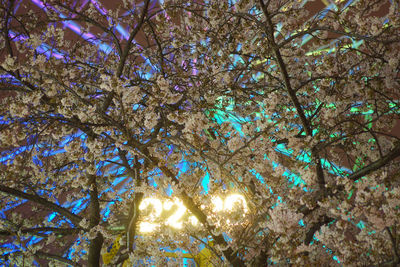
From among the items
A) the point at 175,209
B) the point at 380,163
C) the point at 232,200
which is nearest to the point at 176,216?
the point at 175,209

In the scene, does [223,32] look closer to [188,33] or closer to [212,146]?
[188,33]

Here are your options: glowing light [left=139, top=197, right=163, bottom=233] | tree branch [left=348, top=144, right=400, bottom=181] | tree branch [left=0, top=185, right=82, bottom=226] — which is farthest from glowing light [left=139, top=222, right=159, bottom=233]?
tree branch [left=348, top=144, right=400, bottom=181]

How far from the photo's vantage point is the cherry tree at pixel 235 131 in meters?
2.77

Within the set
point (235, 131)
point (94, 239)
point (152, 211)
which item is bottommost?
point (94, 239)

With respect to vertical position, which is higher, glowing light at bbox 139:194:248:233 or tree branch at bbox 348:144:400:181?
glowing light at bbox 139:194:248:233

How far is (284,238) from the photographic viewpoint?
2551mm

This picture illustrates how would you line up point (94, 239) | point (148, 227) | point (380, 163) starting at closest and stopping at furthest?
point (380, 163), point (94, 239), point (148, 227)

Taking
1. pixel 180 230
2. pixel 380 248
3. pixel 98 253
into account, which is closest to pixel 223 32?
pixel 180 230

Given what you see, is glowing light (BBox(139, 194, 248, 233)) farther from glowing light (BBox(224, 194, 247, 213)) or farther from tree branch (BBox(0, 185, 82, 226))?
tree branch (BBox(0, 185, 82, 226))

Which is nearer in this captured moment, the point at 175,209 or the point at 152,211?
the point at 175,209

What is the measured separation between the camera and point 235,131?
10.9 ft

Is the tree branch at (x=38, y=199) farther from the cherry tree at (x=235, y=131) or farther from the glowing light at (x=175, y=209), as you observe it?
the glowing light at (x=175, y=209)

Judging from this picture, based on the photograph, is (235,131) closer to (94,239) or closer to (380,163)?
(380,163)

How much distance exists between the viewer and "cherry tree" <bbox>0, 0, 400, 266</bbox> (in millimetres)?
Answer: 2773
